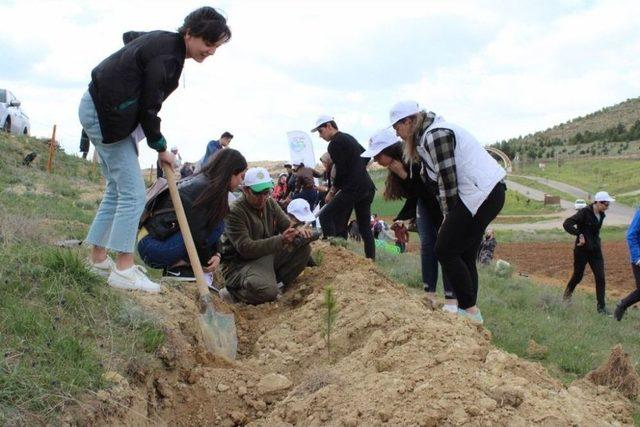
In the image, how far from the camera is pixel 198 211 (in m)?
5.54

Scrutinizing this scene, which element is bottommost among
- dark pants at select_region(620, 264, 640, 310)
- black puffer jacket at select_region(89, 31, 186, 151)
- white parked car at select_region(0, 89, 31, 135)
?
dark pants at select_region(620, 264, 640, 310)

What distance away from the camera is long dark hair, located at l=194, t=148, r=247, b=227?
5.52 metres

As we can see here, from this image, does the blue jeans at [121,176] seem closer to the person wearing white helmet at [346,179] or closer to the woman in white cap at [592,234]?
the person wearing white helmet at [346,179]

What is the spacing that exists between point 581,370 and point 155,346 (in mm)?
3818

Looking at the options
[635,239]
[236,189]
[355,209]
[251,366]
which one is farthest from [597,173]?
[251,366]

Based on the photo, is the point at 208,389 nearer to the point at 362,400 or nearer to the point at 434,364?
the point at 362,400

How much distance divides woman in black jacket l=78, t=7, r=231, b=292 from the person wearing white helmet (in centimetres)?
338

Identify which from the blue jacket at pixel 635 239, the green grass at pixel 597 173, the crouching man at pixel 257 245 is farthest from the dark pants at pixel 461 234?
the green grass at pixel 597 173

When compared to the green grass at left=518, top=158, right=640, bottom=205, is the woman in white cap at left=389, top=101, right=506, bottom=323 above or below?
above

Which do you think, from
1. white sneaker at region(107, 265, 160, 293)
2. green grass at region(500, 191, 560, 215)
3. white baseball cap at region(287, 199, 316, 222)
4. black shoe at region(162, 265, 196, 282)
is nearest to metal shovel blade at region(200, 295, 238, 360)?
white sneaker at region(107, 265, 160, 293)

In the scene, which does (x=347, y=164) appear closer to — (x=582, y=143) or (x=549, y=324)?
(x=549, y=324)

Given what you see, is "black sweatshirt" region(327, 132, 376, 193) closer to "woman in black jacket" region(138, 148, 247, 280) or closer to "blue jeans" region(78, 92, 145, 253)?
"woman in black jacket" region(138, 148, 247, 280)

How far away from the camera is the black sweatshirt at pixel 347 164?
7695 millimetres

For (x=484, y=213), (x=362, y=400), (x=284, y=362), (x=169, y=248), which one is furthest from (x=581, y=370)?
(x=169, y=248)
